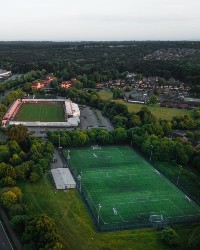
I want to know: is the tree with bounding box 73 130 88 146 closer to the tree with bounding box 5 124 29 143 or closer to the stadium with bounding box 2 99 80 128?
the tree with bounding box 5 124 29 143

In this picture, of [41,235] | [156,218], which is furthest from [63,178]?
[41,235]

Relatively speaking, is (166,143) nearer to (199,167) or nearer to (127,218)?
(199,167)

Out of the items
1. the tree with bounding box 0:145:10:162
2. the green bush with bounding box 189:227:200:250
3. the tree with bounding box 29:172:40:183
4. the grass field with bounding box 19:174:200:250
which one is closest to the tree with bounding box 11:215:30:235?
the grass field with bounding box 19:174:200:250

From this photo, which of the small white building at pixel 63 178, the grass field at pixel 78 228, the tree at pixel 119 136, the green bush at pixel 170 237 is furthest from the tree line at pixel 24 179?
the tree at pixel 119 136

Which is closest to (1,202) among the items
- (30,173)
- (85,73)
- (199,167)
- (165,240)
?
(30,173)

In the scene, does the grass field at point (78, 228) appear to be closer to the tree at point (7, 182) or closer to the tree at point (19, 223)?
the tree at point (7, 182)

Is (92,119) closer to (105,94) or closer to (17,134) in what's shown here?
(17,134)
